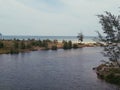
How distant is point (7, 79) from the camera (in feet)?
202

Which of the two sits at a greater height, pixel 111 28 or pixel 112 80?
pixel 111 28

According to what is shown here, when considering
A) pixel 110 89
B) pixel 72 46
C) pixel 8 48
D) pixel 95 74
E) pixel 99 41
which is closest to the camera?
pixel 99 41

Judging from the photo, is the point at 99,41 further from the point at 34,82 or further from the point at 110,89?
the point at 34,82

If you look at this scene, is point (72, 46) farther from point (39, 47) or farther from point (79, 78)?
point (79, 78)

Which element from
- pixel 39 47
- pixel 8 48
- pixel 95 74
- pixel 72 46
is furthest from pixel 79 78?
pixel 72 46

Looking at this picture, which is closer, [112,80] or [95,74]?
[112,80]

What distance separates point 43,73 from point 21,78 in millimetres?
9136

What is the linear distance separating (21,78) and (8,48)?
8620 centimetres

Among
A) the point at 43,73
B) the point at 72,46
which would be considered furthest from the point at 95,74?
the point at 72,46

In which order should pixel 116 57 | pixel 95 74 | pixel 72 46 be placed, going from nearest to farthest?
pixel 116 57 < pixel 95 74 < pixel 72 46

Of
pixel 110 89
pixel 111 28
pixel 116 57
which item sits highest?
pixel 111 28

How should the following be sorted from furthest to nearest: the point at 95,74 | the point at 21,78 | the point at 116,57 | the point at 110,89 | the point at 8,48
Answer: the point at 8,48
the point at 95,74
the point at 21,78
the point at 110,89
the point at 116,57

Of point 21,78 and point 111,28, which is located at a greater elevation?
point 111,28

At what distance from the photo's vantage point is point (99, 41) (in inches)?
1033
